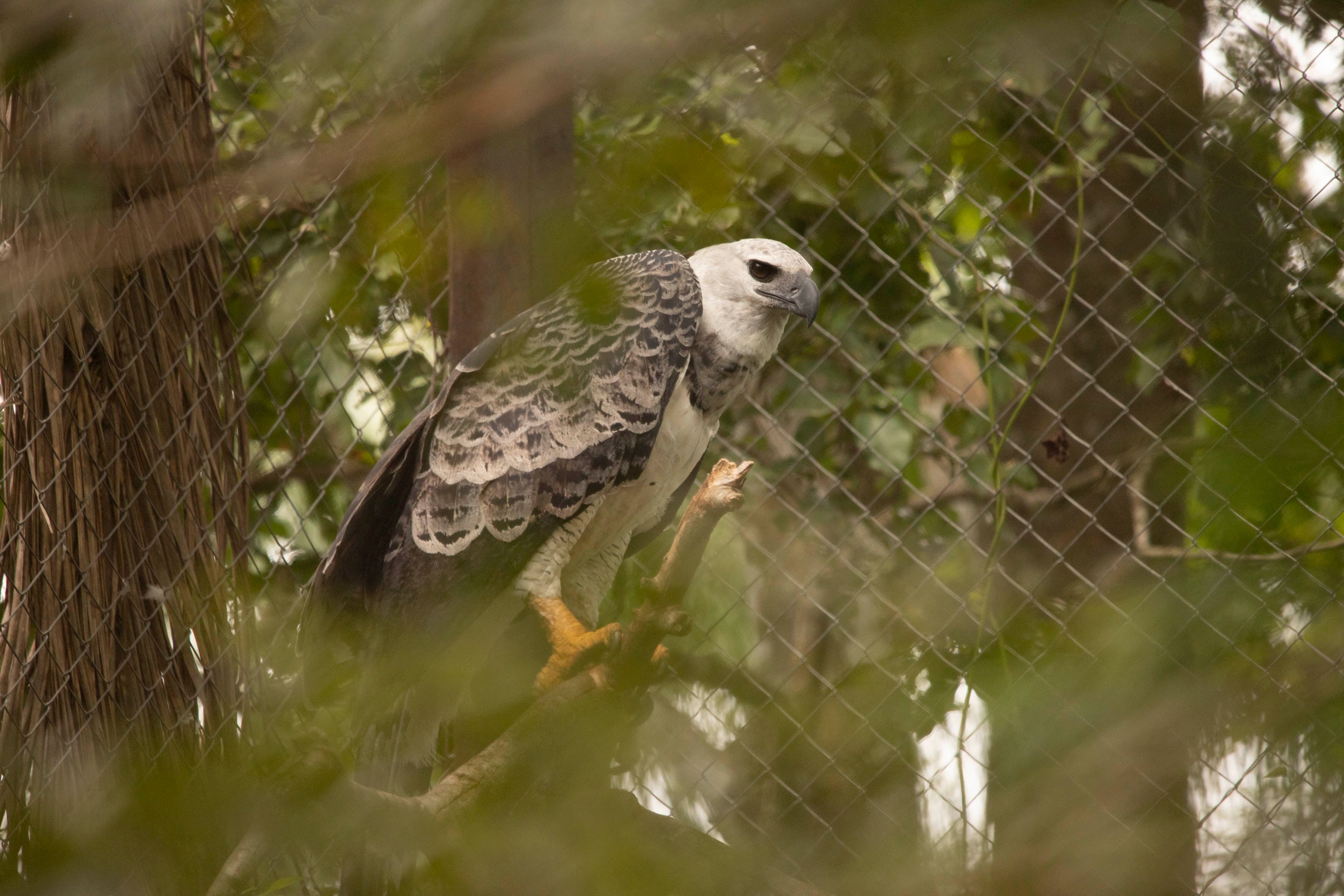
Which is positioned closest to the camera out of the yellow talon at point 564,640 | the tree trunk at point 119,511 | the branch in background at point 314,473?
the yellow talon at point 564,640

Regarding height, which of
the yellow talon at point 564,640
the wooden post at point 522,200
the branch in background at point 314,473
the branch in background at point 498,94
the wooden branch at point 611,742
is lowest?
the branch in background at point 314,473

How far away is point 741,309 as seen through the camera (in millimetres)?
1676

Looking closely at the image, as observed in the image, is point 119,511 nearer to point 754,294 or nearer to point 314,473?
point 314,473

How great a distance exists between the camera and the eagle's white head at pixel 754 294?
5.37 ft

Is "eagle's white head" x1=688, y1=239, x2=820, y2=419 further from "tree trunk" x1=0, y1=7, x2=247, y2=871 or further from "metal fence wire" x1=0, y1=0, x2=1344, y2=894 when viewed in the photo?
"tree trunk" x1=0, y1=7, x2=247, y2=871

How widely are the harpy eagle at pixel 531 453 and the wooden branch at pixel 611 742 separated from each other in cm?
23

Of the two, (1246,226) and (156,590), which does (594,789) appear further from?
(156,590)

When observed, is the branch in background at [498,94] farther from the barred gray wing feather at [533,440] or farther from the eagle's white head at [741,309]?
the eagle's white head at [741,309]

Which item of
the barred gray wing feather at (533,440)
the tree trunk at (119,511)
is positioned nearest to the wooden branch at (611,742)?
the barred gray wing feather at (533,440)

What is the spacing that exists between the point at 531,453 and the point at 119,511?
1197 millimetres

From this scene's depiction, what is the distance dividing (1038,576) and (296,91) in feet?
4.06

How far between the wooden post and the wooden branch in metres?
0.24

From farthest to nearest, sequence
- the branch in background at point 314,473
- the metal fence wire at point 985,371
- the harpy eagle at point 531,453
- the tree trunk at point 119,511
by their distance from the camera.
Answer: the branch in background at point 314,473 → the tree trunk at point 119,511 → the harpy eagle at point 531,453 → the metal fence wire at point 985,371

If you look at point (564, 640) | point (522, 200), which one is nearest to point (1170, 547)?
point (564, 640)
